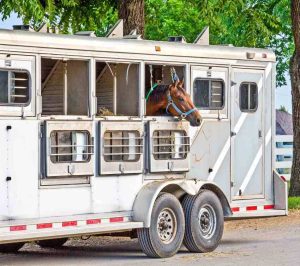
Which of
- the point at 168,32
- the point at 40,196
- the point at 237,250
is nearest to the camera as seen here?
the point at 40,196

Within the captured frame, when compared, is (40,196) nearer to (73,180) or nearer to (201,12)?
(73,180)

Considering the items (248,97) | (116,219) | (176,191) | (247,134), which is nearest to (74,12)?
(248,97)

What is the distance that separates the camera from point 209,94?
16953 millimetres

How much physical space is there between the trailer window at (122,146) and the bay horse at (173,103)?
64cm

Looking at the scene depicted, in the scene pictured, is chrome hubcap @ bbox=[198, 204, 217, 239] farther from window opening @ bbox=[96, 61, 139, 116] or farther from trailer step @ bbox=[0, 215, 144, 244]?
window opening @ bbox=[96, 61, 139, 116]

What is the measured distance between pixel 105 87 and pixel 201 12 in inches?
373

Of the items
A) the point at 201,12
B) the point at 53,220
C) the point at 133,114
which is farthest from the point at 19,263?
the point at 201,12

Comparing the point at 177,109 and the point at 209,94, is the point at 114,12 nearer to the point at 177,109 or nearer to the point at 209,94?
the point at 209,94

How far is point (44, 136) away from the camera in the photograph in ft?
47.1

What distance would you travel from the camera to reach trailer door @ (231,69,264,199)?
56.6 ft

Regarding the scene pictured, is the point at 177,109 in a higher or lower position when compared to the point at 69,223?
higher

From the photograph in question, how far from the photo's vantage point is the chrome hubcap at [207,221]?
16.6 m

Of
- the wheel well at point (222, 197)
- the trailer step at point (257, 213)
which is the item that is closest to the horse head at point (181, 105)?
the wheel well at point (222, 197)

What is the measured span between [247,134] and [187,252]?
2041mm
